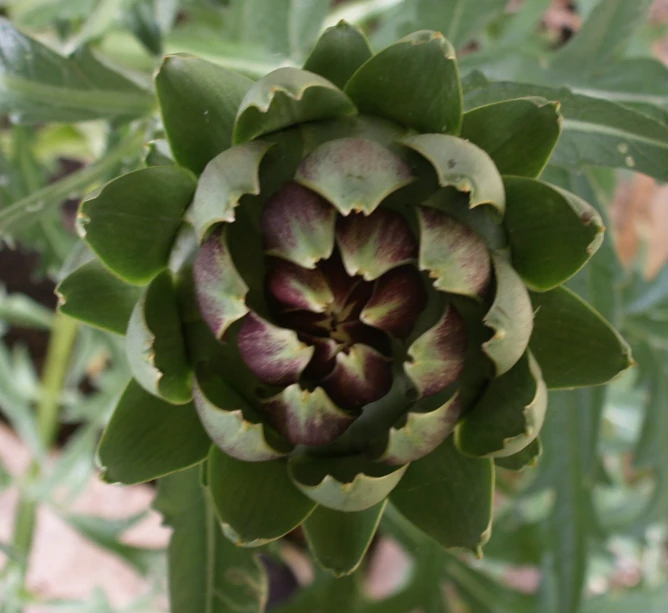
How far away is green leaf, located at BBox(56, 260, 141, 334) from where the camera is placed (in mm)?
635

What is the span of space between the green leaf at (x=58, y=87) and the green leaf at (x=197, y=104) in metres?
0.31

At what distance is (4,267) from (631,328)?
1.55m

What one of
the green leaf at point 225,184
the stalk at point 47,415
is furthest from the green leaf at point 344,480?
the stalk at point 47,415

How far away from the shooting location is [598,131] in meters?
0.78

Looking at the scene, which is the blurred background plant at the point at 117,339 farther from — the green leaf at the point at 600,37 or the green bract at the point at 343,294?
the green bract at the point at 343,294

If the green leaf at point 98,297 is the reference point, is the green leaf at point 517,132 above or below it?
above

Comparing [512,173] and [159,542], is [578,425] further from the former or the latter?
[159,542]

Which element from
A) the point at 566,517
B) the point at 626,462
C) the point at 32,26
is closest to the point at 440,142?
the point at 566,517

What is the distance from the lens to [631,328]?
118cm

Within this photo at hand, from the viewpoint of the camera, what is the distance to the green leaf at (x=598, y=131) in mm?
738

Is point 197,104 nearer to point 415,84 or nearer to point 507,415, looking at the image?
point 415,84

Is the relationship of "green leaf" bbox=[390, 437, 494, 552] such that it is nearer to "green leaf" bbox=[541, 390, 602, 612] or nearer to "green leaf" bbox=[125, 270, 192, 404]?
"green leaf" bbox=[125, 270, 192, 404]

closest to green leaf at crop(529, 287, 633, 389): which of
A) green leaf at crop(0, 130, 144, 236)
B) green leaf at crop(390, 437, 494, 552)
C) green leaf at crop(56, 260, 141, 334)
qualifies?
green leaf at crop(390, 437, 494, 552)

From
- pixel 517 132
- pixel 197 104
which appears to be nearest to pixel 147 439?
pixel 197 104
